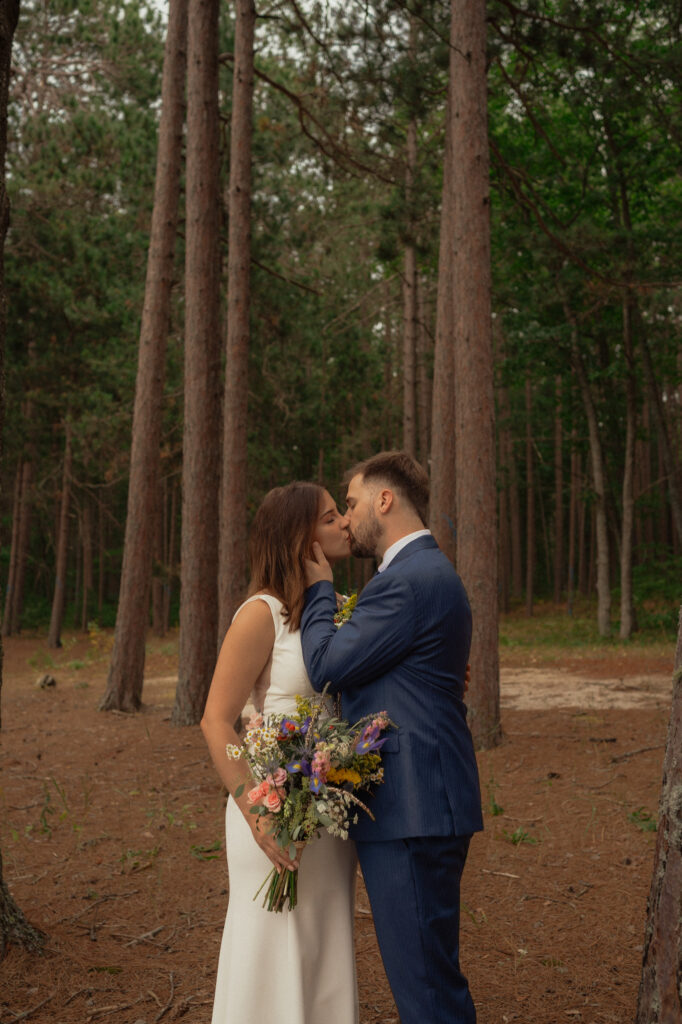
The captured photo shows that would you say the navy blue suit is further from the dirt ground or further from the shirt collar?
the dirt ground

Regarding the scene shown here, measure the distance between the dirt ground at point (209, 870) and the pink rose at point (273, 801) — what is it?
6.61ft

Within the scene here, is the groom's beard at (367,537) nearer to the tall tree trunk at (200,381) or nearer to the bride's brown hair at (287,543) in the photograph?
the bride's brown hair at (287,543)

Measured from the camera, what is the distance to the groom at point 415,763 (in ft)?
8.64

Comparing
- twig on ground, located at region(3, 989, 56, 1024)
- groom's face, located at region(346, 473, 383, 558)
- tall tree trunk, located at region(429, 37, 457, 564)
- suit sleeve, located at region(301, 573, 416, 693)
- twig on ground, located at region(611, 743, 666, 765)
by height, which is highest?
tall tree trunk, located at region(429, 37, 457, 564)

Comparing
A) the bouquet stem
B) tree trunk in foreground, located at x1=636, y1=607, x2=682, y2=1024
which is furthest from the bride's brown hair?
tree trunk in foreground, located at x1=636, y1=607, x2=682, y2=1024

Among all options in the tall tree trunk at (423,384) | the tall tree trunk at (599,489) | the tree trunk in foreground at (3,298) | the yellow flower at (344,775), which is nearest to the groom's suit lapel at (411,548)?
the yellow flower at (344,775)

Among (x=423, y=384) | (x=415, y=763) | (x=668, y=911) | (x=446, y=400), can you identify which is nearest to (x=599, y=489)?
(x=446, y=400)

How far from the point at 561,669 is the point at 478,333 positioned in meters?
9.34

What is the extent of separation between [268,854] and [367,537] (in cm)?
109

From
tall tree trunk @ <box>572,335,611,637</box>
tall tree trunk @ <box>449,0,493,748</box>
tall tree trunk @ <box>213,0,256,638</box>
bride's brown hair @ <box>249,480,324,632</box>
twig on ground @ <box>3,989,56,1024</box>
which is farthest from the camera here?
tall tree trunk @ <box>572,335,611,637</box>

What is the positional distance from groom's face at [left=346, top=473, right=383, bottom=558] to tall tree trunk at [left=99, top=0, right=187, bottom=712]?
9917 mm

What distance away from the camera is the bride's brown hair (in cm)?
305

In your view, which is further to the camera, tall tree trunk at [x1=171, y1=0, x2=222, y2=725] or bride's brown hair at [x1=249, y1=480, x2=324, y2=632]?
tall tree trunk at [x1=171, y1=0, x2=222, y2=725]

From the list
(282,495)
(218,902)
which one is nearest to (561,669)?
(218,902)
